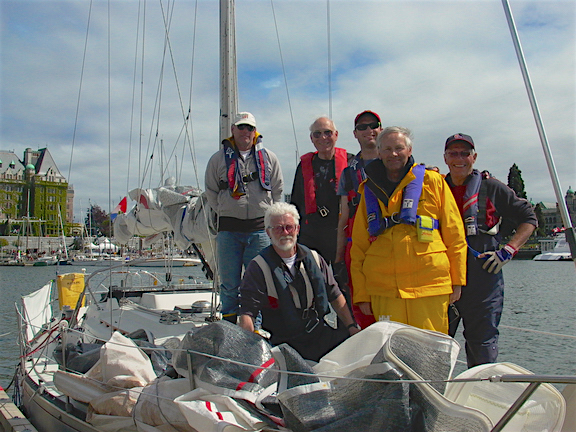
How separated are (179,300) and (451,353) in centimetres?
509

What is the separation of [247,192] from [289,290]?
1.50m

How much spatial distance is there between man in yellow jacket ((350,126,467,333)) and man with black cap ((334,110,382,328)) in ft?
1.56

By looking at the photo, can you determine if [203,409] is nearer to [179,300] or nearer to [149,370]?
[149,370]

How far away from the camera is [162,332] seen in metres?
5.25

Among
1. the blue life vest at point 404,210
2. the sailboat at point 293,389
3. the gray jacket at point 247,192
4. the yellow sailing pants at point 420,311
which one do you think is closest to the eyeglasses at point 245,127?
the gray jacket at point 247,192

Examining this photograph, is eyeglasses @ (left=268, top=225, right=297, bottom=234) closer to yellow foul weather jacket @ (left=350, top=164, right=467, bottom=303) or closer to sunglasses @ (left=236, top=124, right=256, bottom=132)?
yellow foul weather jacket @ (left=350, top=164, right=467, bottom=303)

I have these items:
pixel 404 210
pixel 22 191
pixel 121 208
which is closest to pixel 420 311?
pixel 404 210

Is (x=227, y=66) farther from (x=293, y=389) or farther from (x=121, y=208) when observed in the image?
(x=293, y=389)

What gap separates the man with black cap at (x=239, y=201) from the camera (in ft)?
14.3

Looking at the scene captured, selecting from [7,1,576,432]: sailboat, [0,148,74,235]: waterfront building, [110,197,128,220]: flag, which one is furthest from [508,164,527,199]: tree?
[0,148,74,235]: waterfront building

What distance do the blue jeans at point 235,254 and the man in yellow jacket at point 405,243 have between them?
1330mm

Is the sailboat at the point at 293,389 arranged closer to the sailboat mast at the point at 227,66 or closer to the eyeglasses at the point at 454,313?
the eyeglasses at the point at 454,313

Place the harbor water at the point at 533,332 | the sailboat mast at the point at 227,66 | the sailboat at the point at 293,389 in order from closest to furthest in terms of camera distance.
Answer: the sailboat at the point at 293,389 → the sailboat mast at the point at 227,66 → the harbor water at the point at 533,332

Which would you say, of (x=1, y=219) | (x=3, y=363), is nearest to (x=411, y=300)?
(x=3, y=363)
